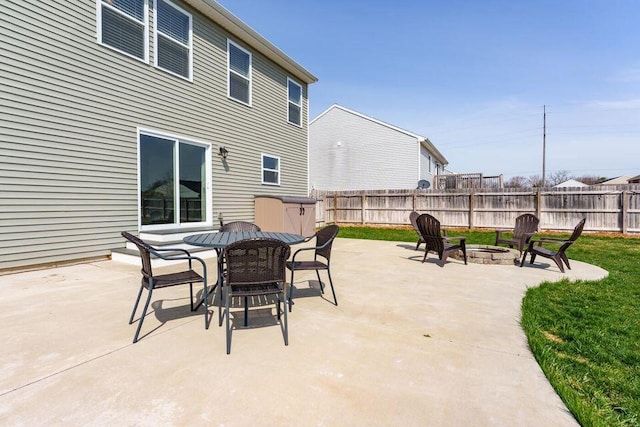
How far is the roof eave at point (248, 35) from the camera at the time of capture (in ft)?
23.6

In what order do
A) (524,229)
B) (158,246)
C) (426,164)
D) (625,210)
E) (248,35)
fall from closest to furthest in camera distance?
(158,246) → (524,229) → (248,35) → (625,210) → (426,164)

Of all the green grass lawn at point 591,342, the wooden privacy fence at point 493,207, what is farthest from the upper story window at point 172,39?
the wooden privacy fence at point 493,207

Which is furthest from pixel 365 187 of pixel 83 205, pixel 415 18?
pixel 83 205

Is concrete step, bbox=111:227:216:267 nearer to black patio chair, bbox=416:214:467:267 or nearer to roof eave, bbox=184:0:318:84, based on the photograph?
black patio chair, bbox=416:214:467:267

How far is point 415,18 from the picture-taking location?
10.5m

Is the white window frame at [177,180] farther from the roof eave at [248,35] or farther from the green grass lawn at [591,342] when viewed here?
the green grass lawn at [591,342]

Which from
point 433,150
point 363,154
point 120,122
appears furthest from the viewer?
point 433,150

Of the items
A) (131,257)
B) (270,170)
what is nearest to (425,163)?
(270,170)

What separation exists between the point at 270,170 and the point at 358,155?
34.5ft

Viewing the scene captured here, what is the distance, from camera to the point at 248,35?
331 inches

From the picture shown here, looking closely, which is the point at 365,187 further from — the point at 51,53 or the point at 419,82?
the point at 51,53

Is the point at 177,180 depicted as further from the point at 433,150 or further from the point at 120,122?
the point at 433,150

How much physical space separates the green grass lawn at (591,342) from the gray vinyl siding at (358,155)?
44.4 ft

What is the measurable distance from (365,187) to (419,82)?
21.5 feet
